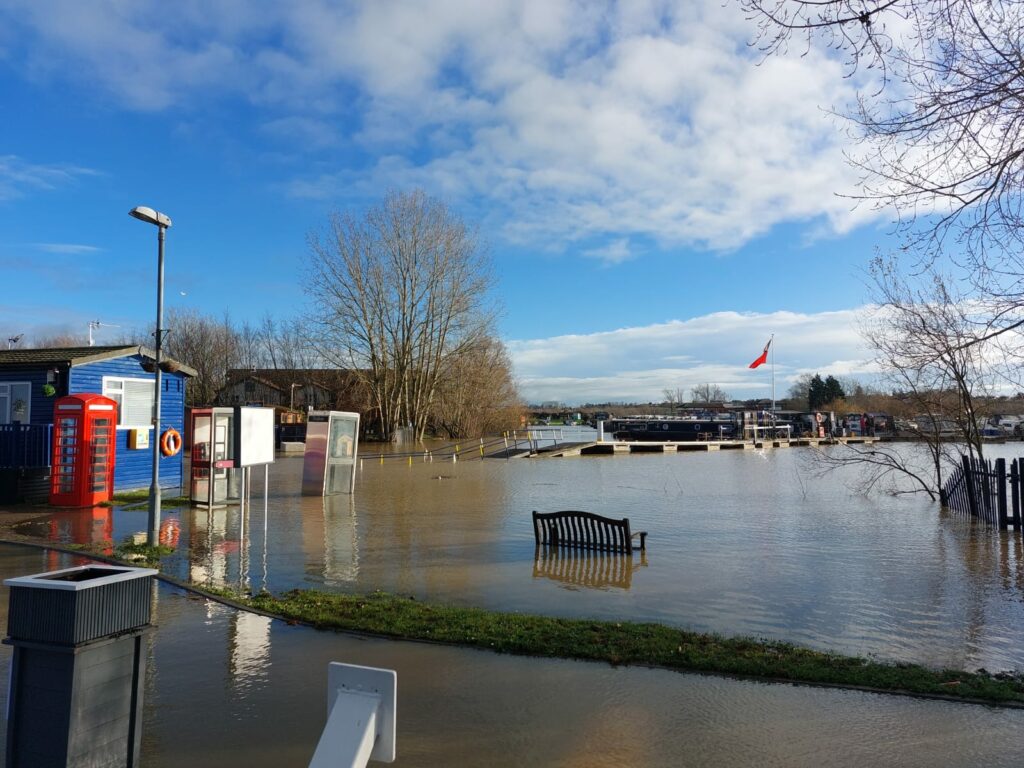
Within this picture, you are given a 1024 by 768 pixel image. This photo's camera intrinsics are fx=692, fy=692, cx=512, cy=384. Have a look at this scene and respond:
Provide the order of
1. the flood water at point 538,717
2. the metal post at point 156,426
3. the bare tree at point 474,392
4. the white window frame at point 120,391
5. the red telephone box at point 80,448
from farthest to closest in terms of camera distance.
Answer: the bare tree at point 474,392 → the white window frame at point 120,391 → the red telephone box at point 80,448 → the metal post at point 156,426 → the flood water at point 538,717

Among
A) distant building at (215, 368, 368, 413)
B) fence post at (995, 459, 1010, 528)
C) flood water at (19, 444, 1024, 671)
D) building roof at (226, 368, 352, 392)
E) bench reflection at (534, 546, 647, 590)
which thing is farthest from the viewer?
building roof at (226, 368, 352, 392)

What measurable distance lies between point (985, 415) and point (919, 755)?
759 inches

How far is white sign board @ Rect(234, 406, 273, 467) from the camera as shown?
1573 centimetres

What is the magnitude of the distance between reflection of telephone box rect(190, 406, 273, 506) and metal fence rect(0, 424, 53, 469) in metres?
3.93

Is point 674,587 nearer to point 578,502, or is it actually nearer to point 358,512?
point 358,512

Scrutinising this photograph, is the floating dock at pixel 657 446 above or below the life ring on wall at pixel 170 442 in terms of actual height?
below

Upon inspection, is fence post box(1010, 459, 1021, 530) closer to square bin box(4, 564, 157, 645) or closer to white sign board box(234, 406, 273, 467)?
white sign board box(234, 406, 273, 467)

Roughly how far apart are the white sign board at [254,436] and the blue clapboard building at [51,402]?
7.27 feet

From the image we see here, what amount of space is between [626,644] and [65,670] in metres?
4.61

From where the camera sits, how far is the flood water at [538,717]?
4379 millimetres

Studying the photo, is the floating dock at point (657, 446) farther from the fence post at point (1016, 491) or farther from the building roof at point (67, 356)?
the fence post at point (1016, 491)

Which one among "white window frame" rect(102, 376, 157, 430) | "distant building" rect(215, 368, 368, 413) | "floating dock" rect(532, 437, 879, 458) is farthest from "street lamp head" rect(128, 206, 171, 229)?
"distant building" rect(215, 368, 368, 413)

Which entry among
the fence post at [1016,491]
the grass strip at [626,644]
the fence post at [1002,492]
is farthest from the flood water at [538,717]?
the fence post at [1002,492]

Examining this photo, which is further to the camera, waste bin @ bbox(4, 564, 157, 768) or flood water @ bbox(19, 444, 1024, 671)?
flood water @ bbox(19, 444, 1024, 671)
